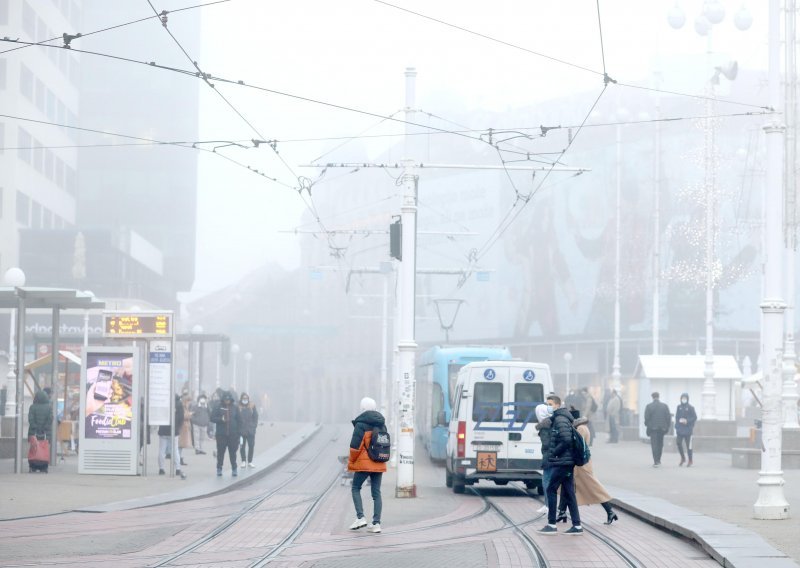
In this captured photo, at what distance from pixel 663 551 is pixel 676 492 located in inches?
338

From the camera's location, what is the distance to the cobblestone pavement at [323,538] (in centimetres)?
1354

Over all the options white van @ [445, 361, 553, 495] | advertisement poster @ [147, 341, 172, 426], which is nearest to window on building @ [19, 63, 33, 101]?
advertisement poster @ [147, 341, 172, 426]

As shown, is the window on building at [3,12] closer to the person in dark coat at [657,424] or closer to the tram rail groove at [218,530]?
the person in dark coat at [657,424]

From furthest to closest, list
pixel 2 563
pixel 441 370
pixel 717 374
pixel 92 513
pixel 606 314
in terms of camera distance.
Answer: pixel 606 314 < pixel 717 374 < pixel 441 370 < pixel 92 513 < pixel 2 563

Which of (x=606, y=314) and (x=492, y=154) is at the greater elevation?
(x=492, y=154)

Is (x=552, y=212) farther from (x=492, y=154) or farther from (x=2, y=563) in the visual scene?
(x=2, y=563)

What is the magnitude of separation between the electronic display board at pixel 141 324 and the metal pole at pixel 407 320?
4852mm

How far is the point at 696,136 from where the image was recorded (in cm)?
8500

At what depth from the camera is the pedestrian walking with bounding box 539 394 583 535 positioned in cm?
1648

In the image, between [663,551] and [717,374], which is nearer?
[663,551]

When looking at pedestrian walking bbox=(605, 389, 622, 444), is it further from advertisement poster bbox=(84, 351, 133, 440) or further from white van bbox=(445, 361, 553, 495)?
advertisement poster bbox=(84, 351, 133, 440)

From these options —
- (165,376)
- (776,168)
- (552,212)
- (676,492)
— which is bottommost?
(676,492)

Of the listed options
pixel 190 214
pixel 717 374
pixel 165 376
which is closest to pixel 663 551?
pixel 165 376

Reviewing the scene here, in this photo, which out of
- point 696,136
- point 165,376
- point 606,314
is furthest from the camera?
point 606,314
